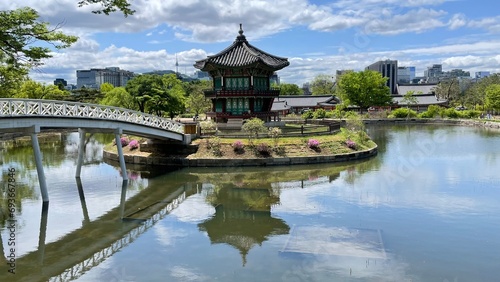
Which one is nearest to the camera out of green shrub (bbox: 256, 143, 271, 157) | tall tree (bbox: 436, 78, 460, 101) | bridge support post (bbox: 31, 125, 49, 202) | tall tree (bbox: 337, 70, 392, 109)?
bridge support post (bbox: 31, 125, 49, 202)

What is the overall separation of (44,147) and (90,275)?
40.7 m

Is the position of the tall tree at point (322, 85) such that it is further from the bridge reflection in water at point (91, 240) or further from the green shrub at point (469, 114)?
the bridge reflection in water at point (91, 240)

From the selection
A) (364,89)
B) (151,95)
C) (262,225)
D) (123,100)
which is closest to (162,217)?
(262,225)

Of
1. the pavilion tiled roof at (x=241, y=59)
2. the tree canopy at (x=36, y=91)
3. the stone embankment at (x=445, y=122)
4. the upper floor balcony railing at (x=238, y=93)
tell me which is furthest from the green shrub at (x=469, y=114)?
the tree canopy at (x=36, y=91)

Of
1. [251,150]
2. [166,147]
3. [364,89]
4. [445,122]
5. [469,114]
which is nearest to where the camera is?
[251,150]

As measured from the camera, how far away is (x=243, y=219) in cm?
2039

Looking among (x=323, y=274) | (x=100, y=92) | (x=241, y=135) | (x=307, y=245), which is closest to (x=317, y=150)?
(x=241, y=135)

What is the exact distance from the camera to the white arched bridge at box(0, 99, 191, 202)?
68.6ft

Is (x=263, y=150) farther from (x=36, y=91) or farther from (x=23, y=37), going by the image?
(x=36, y=91)

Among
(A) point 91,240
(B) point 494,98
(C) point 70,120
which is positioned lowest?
(A) point 91,240

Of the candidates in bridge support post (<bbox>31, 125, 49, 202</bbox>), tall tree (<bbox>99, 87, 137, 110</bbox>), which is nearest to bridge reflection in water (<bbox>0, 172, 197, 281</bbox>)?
bridge support post (<bbox>31, 125, 49, 202</bbox>)

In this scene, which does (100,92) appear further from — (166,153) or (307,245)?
(307,245)

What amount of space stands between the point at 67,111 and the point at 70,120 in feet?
1.86

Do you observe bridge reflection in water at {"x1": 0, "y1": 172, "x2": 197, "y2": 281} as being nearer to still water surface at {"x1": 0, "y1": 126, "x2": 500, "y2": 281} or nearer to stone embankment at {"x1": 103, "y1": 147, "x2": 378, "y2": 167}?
still water surface at {"x1": 0, "y1": 126, "x2": 500, "y2": 281}
